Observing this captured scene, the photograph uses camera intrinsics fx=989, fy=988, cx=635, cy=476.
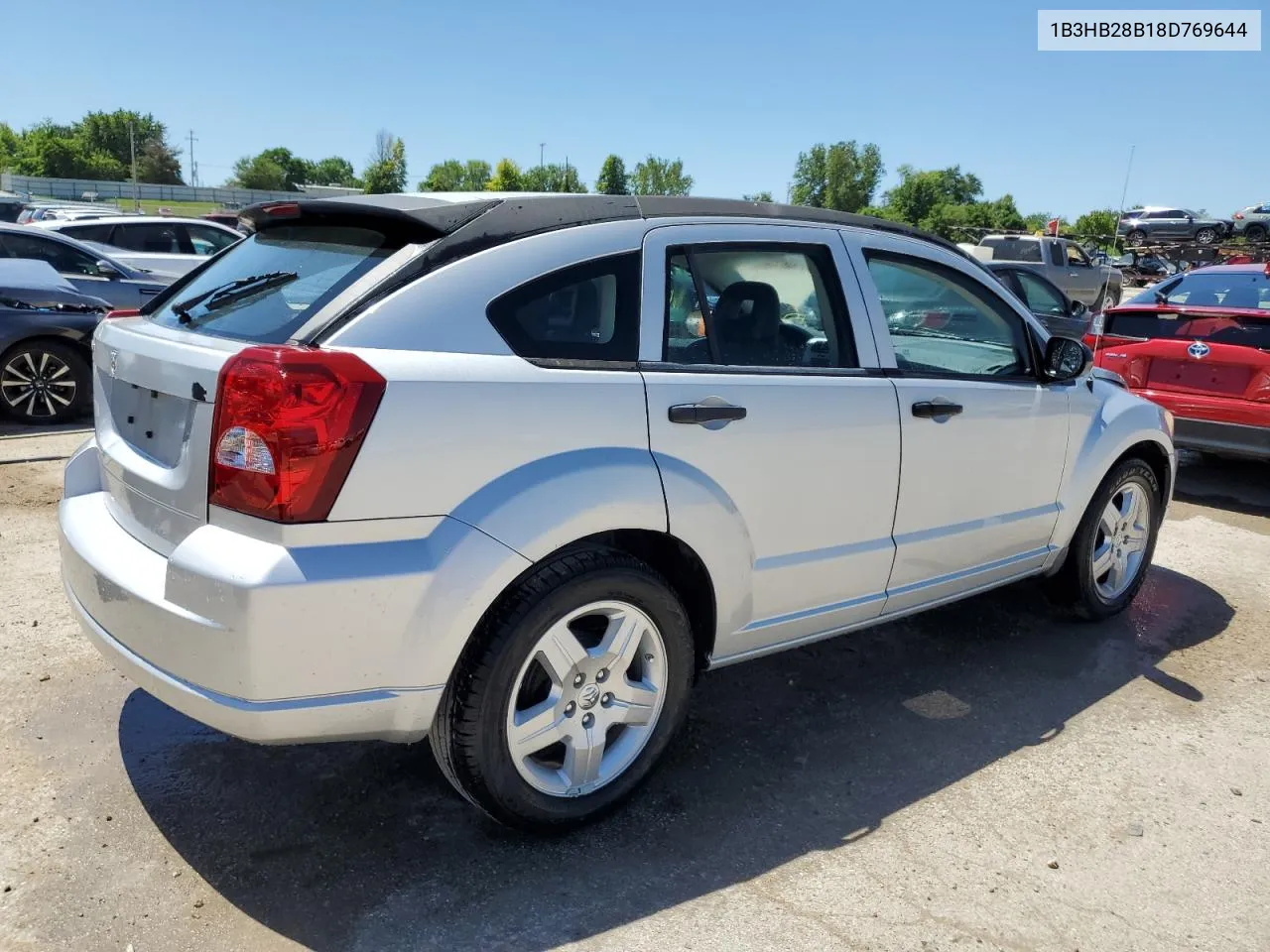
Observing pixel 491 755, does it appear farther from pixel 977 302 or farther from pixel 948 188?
pixel 948 188

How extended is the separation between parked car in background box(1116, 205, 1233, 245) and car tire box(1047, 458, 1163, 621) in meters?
36.9

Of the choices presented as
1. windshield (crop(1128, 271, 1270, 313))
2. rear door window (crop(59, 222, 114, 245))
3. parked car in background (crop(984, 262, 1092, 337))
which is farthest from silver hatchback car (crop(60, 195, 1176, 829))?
rear door window (crop(59, 222, 114, 245))

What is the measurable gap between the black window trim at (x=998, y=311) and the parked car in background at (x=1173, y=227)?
124 feet

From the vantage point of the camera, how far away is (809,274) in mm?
3422

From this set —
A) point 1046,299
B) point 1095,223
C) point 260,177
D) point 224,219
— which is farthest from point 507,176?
point 1046,299

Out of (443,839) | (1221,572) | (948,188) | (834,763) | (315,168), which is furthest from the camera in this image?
(315,168)

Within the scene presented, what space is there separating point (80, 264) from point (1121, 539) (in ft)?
30.7

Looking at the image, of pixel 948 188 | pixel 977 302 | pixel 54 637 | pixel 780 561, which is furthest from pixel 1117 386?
pixel 948 188

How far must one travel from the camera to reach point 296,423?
2260mm

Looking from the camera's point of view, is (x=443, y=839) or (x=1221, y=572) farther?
(x=1221, y=572)

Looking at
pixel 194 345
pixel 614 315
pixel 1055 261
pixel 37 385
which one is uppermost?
pixel 1055 261

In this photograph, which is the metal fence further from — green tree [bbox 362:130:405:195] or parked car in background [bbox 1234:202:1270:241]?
parked car in background [bbox 1234:202:1270:241]

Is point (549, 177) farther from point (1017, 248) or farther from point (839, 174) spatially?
point (1017, 248)

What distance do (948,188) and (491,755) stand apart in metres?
108
